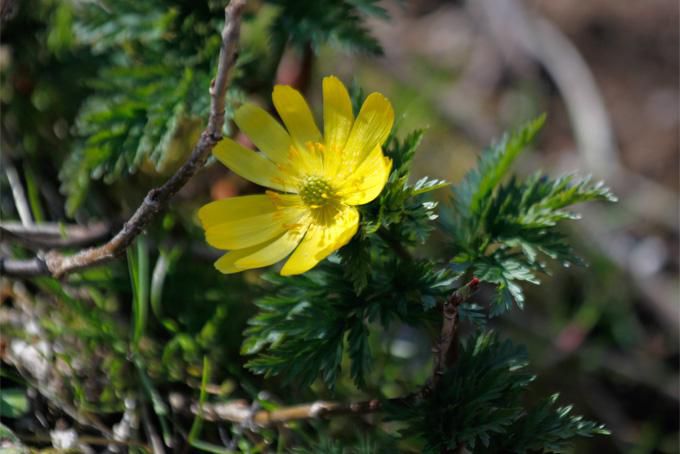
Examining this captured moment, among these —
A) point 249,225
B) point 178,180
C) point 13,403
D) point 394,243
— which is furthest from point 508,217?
point 13,403

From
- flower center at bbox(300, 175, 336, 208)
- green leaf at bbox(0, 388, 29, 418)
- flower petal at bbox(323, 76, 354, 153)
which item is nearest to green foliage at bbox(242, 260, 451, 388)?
flower center at bbox(300, 175, 336, 208)

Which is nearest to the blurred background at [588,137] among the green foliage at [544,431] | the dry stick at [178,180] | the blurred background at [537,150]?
the blurred background at [537,150]

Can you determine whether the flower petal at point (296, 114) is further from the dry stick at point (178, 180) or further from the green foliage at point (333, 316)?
the green foliage at point (333, 316)

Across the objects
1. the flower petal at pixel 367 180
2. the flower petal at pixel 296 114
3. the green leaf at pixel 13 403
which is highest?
the flower petal at pixel 296 114

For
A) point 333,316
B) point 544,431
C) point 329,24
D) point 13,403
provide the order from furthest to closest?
point 329,24
point 13,403
point 333,316
point 544,431

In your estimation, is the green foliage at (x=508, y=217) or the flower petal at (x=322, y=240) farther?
the green foliage at (x=508, y=217)

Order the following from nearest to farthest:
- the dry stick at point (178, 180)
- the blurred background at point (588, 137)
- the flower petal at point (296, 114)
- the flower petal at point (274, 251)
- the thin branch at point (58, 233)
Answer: the dry stick at point (178, 180), the flower petal at point (274, 251), the flower petal at point (296, 114), the thin branch at point (58, 233), the blurred background at point (588, 137)

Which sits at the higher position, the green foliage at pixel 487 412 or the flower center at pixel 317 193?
the flower center at pixel 317 193

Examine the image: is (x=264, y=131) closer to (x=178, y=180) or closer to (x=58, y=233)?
(x=178, y=180)
